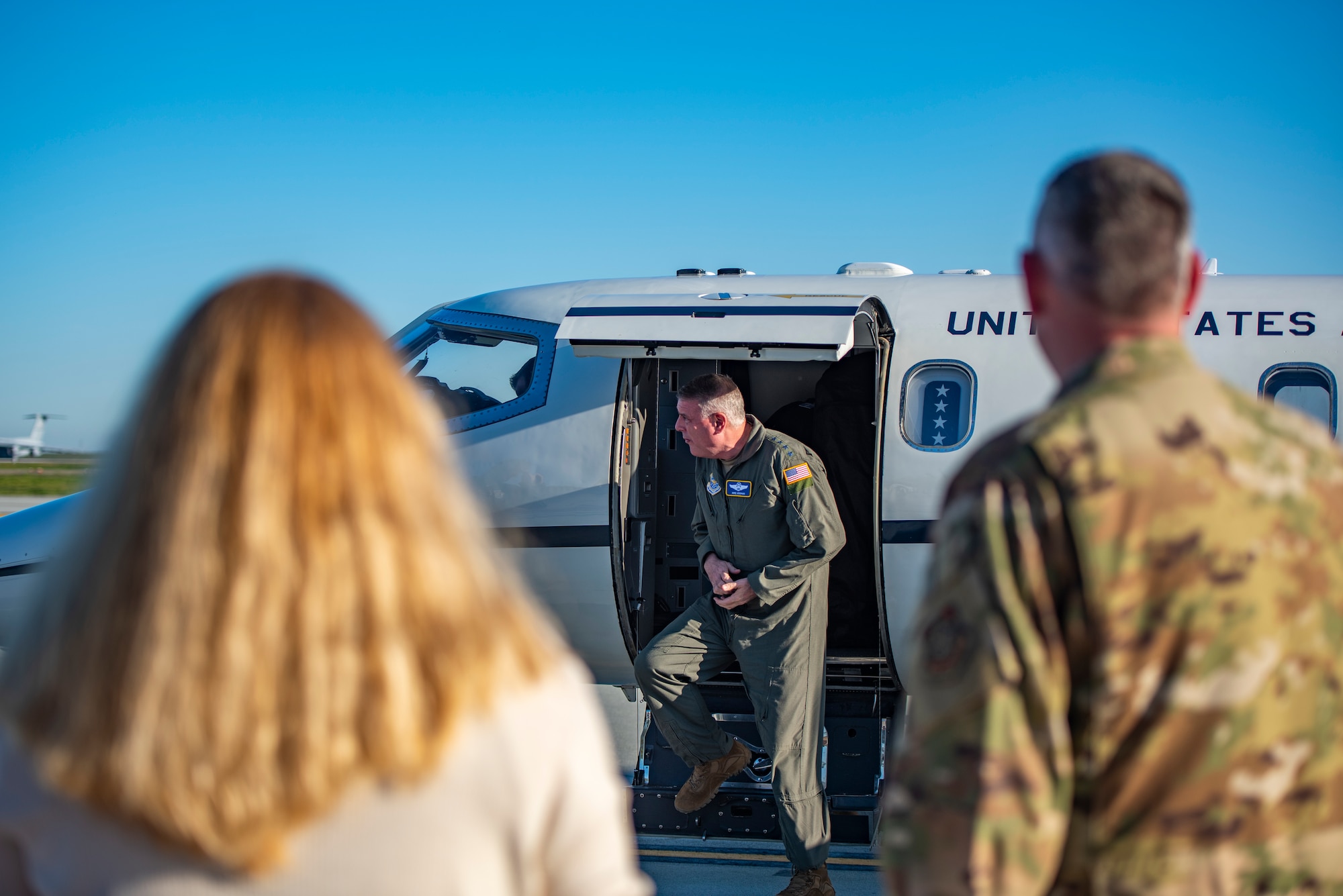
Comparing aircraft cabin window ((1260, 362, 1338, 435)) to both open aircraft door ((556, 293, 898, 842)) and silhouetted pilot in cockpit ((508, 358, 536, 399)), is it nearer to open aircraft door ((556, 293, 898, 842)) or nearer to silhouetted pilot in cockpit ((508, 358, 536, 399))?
open aircraft door ((556, 293, 898, 842))

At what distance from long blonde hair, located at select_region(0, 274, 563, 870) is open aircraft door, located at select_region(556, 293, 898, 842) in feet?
13.3

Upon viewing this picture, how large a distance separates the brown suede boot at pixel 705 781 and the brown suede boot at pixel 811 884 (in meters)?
0.79

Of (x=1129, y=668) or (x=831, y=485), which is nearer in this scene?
(x=1129, y=668)

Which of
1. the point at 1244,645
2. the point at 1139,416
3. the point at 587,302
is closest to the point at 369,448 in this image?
the point at 1139,416

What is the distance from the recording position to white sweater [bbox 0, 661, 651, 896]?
1.12 meters

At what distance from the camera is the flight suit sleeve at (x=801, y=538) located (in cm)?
503

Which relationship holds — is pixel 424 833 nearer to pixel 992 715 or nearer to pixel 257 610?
pixel 257 610

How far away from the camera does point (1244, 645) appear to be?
1.44 meters

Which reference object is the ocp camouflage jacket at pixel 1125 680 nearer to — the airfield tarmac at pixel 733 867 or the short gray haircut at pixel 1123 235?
the short gray haircut at pixel 1123 235

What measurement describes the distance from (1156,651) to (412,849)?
3.34 feet

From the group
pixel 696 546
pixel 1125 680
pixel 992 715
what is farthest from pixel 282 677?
pixel 696 546

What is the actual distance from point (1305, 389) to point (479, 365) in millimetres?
4600

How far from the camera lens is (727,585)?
518 cm

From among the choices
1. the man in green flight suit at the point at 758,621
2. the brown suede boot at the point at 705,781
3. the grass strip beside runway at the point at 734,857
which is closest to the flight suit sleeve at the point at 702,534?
the man in green flight suit at the point at 758,621
